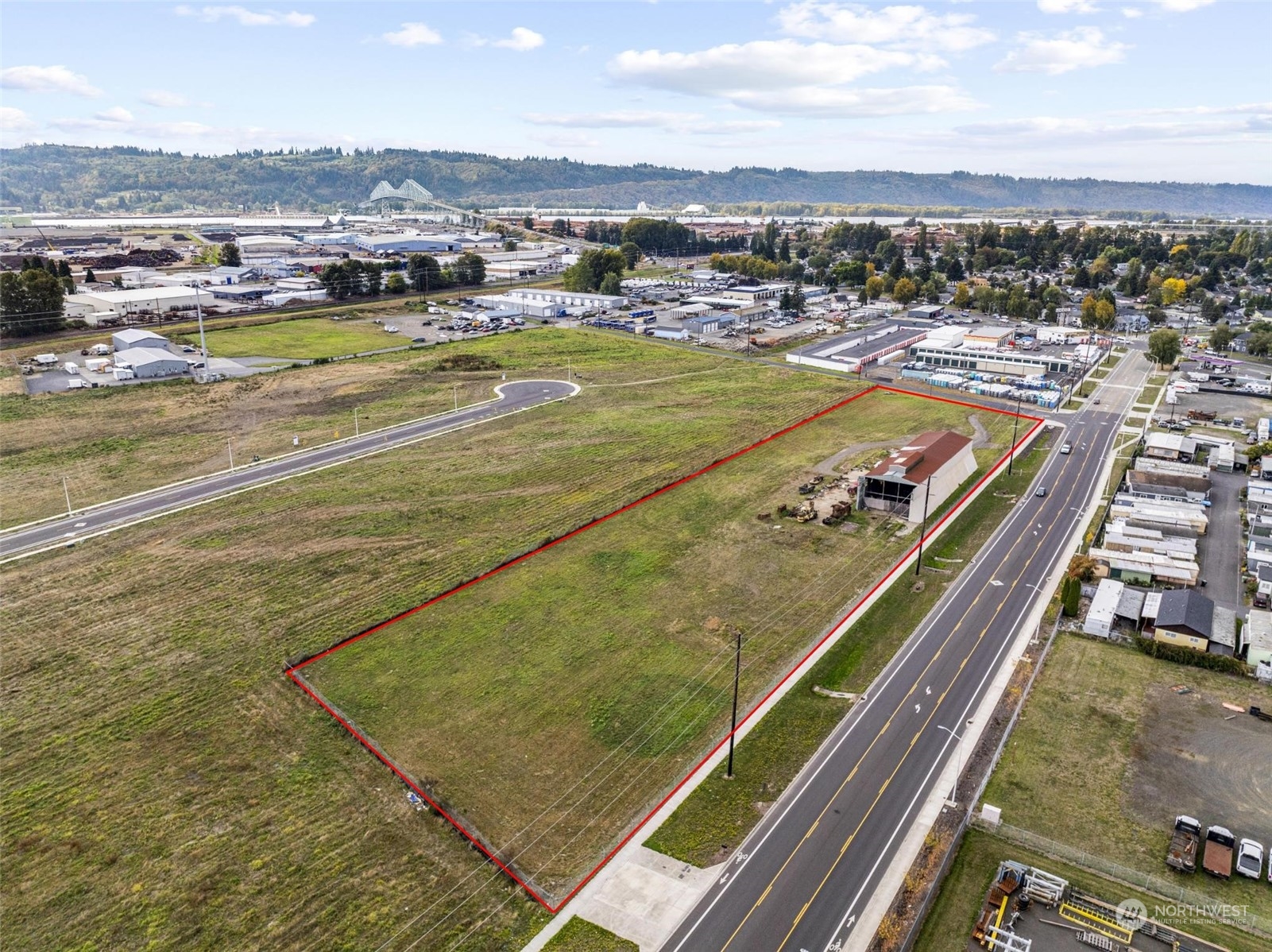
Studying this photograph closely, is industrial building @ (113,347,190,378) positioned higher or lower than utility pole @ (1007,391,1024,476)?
higher

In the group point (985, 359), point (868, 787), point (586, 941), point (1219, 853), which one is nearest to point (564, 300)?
point (985, 359)

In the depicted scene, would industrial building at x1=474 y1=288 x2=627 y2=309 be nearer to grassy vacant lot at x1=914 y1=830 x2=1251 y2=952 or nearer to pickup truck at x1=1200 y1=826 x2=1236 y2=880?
grassy vacant lot at x1=914 y1=830 x2=1251 y2=952

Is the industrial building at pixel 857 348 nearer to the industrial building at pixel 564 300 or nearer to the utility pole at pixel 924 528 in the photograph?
the industrial building at pixel 564 300

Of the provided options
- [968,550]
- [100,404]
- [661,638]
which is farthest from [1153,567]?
[100,404]

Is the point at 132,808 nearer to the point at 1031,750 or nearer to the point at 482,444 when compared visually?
the point at 1031,750

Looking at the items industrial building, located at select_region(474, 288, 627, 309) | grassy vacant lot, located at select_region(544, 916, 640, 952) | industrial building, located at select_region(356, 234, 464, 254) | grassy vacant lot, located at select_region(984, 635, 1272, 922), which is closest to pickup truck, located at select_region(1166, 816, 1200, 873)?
grassy vacant lot, located at select_region(984, 635, 1272, 922)

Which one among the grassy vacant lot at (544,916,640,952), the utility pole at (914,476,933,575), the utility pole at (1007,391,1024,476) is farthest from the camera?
the utility pole at (1007,391,1024,476)
